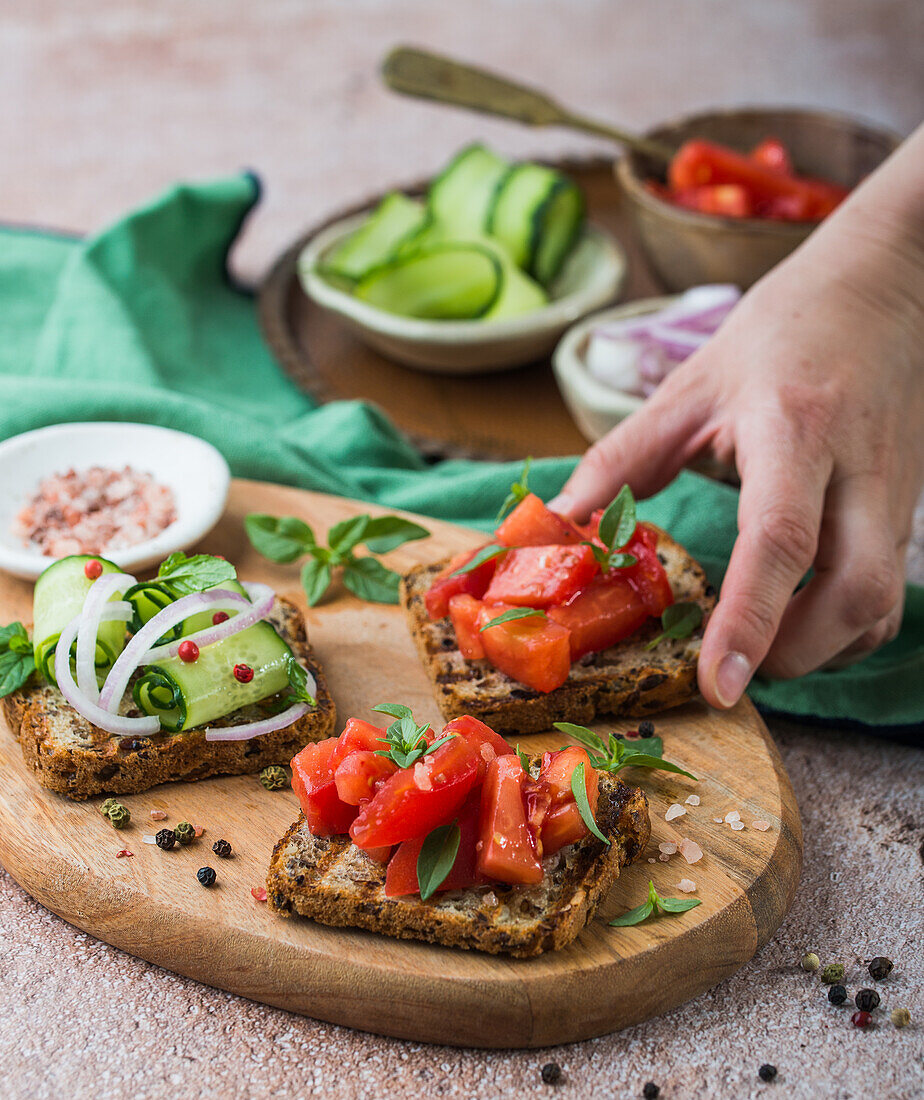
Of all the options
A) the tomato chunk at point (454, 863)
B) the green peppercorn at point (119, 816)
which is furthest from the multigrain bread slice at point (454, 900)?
the green peppercorn at point (119, 816)

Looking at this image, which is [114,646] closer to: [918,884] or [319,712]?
[319,712]

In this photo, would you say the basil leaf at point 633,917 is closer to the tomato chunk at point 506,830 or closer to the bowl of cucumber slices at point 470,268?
the tomato chunk at point 506,830

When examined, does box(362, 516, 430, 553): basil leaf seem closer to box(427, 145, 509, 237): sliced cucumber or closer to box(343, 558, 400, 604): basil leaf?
box(343, 558, 400, 604): basil leaf

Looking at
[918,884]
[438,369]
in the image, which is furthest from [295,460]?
[918,884]

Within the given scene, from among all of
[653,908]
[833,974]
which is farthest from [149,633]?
[833,974]

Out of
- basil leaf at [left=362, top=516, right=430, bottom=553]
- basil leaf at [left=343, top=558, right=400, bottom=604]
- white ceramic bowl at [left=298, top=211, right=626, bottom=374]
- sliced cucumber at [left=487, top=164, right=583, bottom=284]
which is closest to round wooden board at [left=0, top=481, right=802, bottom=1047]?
basil leaf at [left=343, top=558, right=400, bottom=604]
